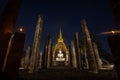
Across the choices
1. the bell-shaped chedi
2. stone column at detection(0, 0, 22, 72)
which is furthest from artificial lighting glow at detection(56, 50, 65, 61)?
stone column at detection(0, 0, 22, 72)

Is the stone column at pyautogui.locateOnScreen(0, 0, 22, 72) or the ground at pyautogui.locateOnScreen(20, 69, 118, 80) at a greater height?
the stone column at pyautogui.locateOnScreen(0, 0, 22, 72)

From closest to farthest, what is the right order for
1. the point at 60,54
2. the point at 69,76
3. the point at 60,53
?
the point at 69,76 → the point at 60,54 → the point at 60,53

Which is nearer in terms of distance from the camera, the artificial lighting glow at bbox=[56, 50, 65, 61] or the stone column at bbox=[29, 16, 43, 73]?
the stone column at bbox=[29, 16, 43, 73]

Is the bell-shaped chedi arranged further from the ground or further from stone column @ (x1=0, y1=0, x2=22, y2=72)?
stone column @ (x1=0, y1=0, x2=22, y2=72)

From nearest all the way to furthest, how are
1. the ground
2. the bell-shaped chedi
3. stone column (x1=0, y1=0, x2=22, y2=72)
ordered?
1. stone column (x1=0, y1=0, x2=22, y2=72)
2. the ground
3. the bell-shaped chedi

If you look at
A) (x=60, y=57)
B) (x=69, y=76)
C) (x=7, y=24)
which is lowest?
(x=69, y=76)

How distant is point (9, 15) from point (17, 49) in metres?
1.34

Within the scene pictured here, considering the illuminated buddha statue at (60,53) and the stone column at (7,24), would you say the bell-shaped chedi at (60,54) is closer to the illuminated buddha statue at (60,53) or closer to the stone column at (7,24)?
the illuminated buddha statue at (60,53)

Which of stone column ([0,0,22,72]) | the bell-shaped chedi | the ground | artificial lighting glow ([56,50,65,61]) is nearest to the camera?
stone column ([0,0,22,72])

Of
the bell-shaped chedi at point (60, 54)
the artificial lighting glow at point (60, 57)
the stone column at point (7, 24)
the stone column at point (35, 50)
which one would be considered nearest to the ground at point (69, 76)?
the stone column at point (7, 24)

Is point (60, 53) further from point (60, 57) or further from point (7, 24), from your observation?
point (7, 24)

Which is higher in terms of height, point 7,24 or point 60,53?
point 60,53

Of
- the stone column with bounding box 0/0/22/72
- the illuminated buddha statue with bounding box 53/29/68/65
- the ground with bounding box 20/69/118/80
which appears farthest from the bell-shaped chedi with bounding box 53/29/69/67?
the stone column with bounding box 0/0/22/72

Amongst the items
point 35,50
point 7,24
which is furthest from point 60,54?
point 7,24
